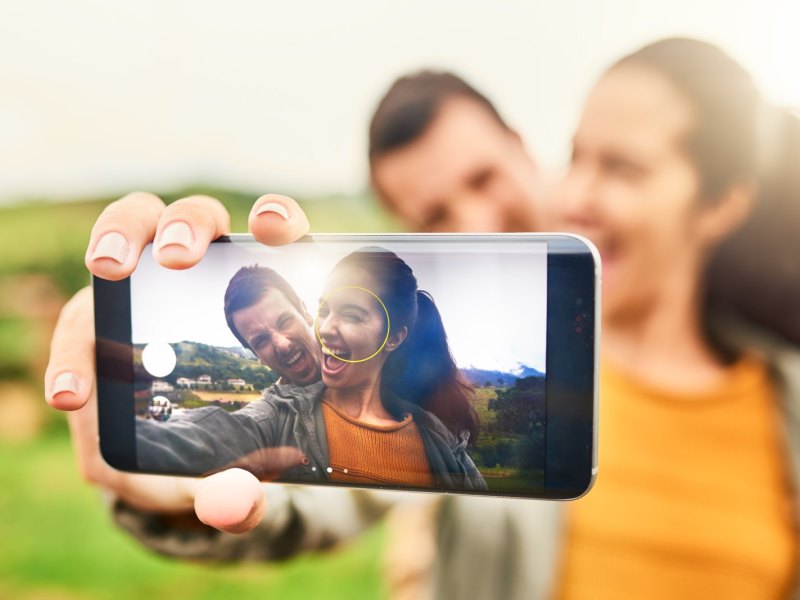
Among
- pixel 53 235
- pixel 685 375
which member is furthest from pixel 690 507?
pixel 53 235

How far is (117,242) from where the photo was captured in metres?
0.58

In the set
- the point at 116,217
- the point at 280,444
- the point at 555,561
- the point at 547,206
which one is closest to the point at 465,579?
the point at 555,561

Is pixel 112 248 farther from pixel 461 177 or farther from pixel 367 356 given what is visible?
pixel 461 177

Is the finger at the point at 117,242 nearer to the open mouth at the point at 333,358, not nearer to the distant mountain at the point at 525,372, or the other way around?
the open mouth at the point at 333,358

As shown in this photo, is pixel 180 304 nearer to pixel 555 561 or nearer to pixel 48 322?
pixel 555 561

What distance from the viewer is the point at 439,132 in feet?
3.54

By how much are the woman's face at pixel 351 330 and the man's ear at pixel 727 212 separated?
2.44ft

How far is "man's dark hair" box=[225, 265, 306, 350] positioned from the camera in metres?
0.63

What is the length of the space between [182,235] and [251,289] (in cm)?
9

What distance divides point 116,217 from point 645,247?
88cm

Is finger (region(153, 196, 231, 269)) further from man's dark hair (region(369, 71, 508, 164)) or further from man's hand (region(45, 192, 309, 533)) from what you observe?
man's dark hair (region(369, 71, 508, 164))

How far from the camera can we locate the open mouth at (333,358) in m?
0.63

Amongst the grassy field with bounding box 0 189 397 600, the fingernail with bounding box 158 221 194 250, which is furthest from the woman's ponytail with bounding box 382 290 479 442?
the grassy field with bounding box 0 189 397 600

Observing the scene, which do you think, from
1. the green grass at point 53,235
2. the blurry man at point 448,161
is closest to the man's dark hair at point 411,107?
the blurry man at point 448,161
